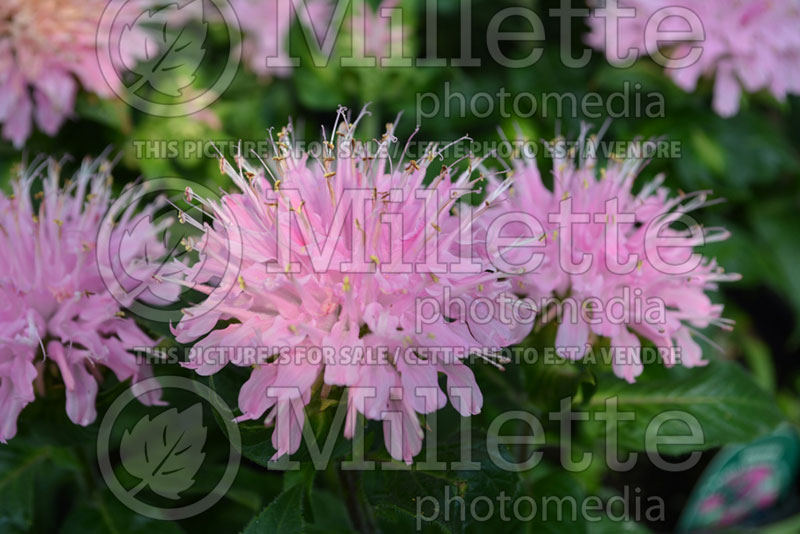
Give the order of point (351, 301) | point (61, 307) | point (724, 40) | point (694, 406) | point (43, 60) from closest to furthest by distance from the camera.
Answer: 1. point (351, 301)
2. point (61, 307)
3. point (694, 406)
4. point (43, 60)
5. point (724, 40)

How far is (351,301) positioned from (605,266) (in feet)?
0.82

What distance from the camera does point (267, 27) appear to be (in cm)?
111

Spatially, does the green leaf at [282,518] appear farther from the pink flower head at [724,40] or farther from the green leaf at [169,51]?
the pink flower head at [724,40]

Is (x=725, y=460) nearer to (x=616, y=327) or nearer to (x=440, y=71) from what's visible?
(x=616, y=327)

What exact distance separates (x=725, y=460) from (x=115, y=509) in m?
0.75

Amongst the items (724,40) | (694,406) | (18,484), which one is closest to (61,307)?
(18,484)

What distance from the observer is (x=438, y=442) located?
1.98 feet

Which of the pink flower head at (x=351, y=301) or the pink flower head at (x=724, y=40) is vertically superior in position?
the pink flower head at (x=724, y=40)

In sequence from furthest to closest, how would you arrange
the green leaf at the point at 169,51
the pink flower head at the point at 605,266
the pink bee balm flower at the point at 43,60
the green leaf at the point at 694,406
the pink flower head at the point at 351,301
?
the green leaf at the point at 169,51 → the pink bee balm flower at the point at 43,60 → the green leaf at the point at 694,406 → the pink flower head at the point at 605,266 → the pink flower head at the point at 351,301

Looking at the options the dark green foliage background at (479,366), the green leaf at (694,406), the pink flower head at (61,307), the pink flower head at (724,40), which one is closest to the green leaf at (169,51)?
the dark green foliage background at (479,366)

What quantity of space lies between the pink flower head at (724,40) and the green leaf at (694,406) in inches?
16.9

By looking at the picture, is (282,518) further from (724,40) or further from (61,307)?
(724,40)

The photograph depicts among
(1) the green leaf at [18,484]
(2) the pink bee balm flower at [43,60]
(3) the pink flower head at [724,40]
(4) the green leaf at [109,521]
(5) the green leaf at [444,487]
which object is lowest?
(4) the green leaf at [109,521]

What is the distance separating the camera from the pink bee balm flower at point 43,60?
842mm
